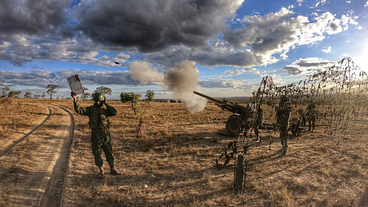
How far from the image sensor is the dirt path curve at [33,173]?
4.21 metres

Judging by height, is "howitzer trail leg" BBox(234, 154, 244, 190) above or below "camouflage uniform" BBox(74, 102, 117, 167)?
below

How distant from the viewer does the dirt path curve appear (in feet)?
13.8

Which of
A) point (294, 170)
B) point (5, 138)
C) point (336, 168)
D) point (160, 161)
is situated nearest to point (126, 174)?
point (160, 161)

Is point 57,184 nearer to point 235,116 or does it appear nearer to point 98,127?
point 98,127

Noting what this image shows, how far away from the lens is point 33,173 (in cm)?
546

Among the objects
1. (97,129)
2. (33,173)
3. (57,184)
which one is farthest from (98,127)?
(33,173)

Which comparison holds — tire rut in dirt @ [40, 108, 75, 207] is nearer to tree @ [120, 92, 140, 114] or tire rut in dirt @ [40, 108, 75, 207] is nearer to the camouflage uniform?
the camouflage uniform

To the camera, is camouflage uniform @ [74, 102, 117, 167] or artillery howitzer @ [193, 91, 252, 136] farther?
artillery howitzer @ [193, 91, 252, 136]

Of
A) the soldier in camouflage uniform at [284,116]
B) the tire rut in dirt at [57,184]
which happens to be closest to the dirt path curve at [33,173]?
the tire rut in dirt at [57,184]

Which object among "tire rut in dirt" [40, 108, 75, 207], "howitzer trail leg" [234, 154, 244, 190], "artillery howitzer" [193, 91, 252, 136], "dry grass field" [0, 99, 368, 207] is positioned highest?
"artillery howitzer" [193, 91, 252, 136]

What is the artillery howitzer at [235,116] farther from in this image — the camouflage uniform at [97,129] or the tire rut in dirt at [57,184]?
the tire rut in dirt at [57,184]

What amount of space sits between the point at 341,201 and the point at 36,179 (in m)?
7.90

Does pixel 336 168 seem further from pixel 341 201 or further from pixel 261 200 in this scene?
pixel 261 200

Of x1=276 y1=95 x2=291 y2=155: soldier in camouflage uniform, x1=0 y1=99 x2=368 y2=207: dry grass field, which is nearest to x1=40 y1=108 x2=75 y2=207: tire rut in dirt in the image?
x1=0 y1=99 x2=368 y2=207: dry grass field
